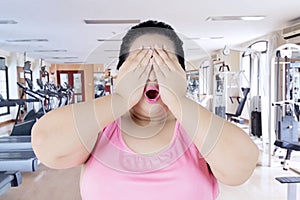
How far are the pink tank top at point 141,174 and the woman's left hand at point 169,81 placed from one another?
9 cm

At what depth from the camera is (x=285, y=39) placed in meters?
6.16

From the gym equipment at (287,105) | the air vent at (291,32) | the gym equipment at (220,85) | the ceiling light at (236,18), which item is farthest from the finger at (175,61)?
the gym equipment at (220,85)

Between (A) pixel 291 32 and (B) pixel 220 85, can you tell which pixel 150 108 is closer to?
(A) pixel 291 32

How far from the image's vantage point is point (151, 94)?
514mm

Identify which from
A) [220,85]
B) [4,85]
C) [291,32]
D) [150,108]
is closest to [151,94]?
[150,108]

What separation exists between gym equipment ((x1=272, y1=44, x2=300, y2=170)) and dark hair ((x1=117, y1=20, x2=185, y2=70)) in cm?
384

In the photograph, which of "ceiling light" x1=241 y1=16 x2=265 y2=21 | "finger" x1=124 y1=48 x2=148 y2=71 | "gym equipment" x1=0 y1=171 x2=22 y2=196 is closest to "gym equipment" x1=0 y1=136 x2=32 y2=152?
"gym equipment" x1=0 y1=171 x2=22 y2=196

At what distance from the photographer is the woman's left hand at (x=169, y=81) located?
492 mm

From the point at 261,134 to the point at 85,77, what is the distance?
38.0 feet

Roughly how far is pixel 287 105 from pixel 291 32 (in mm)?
1596

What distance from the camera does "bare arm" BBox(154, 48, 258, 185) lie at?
1.61 ft

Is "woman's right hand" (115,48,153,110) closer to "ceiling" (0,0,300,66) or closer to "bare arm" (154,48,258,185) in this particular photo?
"bare arm" (154,48,258,185)

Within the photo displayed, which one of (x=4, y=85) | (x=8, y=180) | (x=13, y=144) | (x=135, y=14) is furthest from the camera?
(x=4, y=85)

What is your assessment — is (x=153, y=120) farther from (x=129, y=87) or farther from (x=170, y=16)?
(x=170, y=16)
